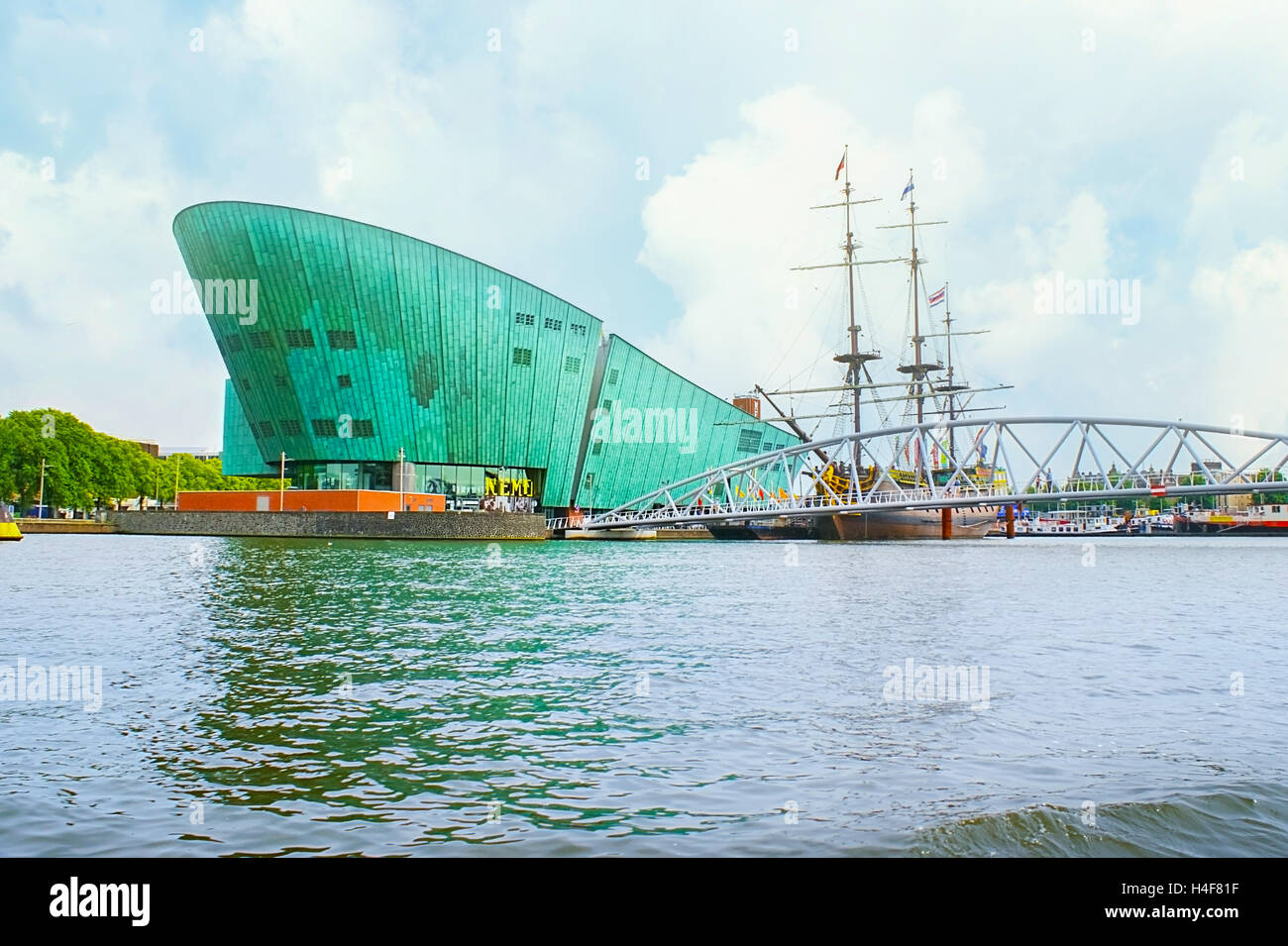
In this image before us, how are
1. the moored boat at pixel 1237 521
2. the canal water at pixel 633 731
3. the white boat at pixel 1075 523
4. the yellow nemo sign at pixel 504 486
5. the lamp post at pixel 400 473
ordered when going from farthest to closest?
the white boat at pixel 1075 523 → the moored boat at pixel 1237 521 → the yellow nemo sign at pixel 504 486 → the lamp post at pixel 400 473 → the canal water at pixel 633 731

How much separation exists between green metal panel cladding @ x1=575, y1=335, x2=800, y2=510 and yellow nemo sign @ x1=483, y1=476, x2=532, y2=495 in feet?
18.1

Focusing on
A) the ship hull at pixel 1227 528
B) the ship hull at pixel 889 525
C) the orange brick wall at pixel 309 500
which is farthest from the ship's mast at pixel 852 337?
the ship hull at pixel 1227 528

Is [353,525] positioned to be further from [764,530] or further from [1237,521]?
[1237,521]

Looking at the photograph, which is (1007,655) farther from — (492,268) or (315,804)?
(492,268)

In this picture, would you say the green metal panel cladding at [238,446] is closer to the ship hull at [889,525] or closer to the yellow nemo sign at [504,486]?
the yellow nemo sign at [504,486]

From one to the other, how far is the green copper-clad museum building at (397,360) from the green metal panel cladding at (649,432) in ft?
1.01

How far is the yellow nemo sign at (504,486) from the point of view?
86.8 m

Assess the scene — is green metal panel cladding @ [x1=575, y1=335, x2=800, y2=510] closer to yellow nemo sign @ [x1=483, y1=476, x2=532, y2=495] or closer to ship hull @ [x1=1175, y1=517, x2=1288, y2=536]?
yellow nemo sign @ [x1=483, y1=476, x2=532, y2=495]

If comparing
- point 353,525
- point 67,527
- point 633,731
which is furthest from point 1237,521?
point 633,731

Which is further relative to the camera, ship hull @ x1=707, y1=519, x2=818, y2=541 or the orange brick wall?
ship hull @ x1=707, y1=519, x2=818, y2=541

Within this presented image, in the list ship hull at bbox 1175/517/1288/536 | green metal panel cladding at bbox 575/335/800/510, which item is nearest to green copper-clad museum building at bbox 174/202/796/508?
green metal panel cladding at bbox 575/335/800/510

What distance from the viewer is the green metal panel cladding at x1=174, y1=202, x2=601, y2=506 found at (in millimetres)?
74688

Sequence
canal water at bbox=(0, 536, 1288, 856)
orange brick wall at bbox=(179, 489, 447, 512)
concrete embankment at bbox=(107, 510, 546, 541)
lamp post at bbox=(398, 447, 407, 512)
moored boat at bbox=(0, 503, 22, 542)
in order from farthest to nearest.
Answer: orange brick wall at bbox=(179, 489, 447, 512) → lamp post at bbox=(398, 447, 407, 512) → concrete embankment at bbox=(107, 510, 546, 541) → moored boat at bbox=(0, 503, 22, 542) → canal water at bbox=(0, 536, 1288, 856)
